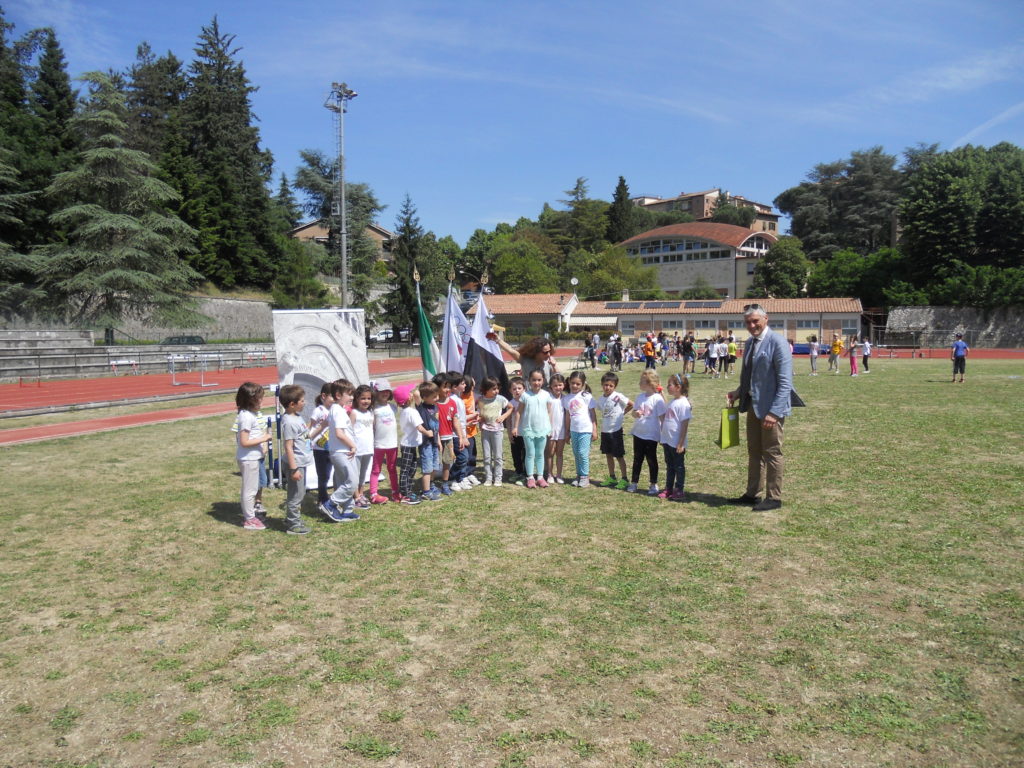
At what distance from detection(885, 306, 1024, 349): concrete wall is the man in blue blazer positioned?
5268 centimetres

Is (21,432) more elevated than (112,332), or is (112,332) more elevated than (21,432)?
(112,332)

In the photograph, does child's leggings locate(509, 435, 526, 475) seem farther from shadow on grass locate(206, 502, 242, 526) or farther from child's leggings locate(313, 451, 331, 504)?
shadow on grass locate(206, 502, 242, 526)

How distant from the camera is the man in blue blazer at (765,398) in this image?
7324 mm

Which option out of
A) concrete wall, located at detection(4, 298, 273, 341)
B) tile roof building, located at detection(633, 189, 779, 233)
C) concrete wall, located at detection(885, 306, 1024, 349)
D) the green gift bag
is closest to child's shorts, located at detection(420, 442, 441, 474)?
the green gift bag

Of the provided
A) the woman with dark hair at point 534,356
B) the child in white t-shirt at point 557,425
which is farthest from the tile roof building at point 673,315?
the child in white t-shirt at point 557,425

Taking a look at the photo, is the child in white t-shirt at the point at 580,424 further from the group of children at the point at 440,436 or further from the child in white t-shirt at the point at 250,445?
the child in white t-shirt at the point at 250,445

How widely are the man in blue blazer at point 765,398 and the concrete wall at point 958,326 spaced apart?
52682mm

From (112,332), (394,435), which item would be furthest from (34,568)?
(112,332)

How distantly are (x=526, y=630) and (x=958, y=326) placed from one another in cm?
5858

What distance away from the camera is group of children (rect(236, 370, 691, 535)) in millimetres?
7293

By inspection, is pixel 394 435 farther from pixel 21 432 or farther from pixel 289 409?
pixel 21 432

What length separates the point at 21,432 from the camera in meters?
14.6

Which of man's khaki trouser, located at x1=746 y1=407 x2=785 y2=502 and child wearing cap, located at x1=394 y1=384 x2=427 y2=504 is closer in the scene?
man's khaki trouser, located at x1=746 y1=407 x2=785 y2=502

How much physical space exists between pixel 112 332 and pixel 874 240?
7809 centimetres
